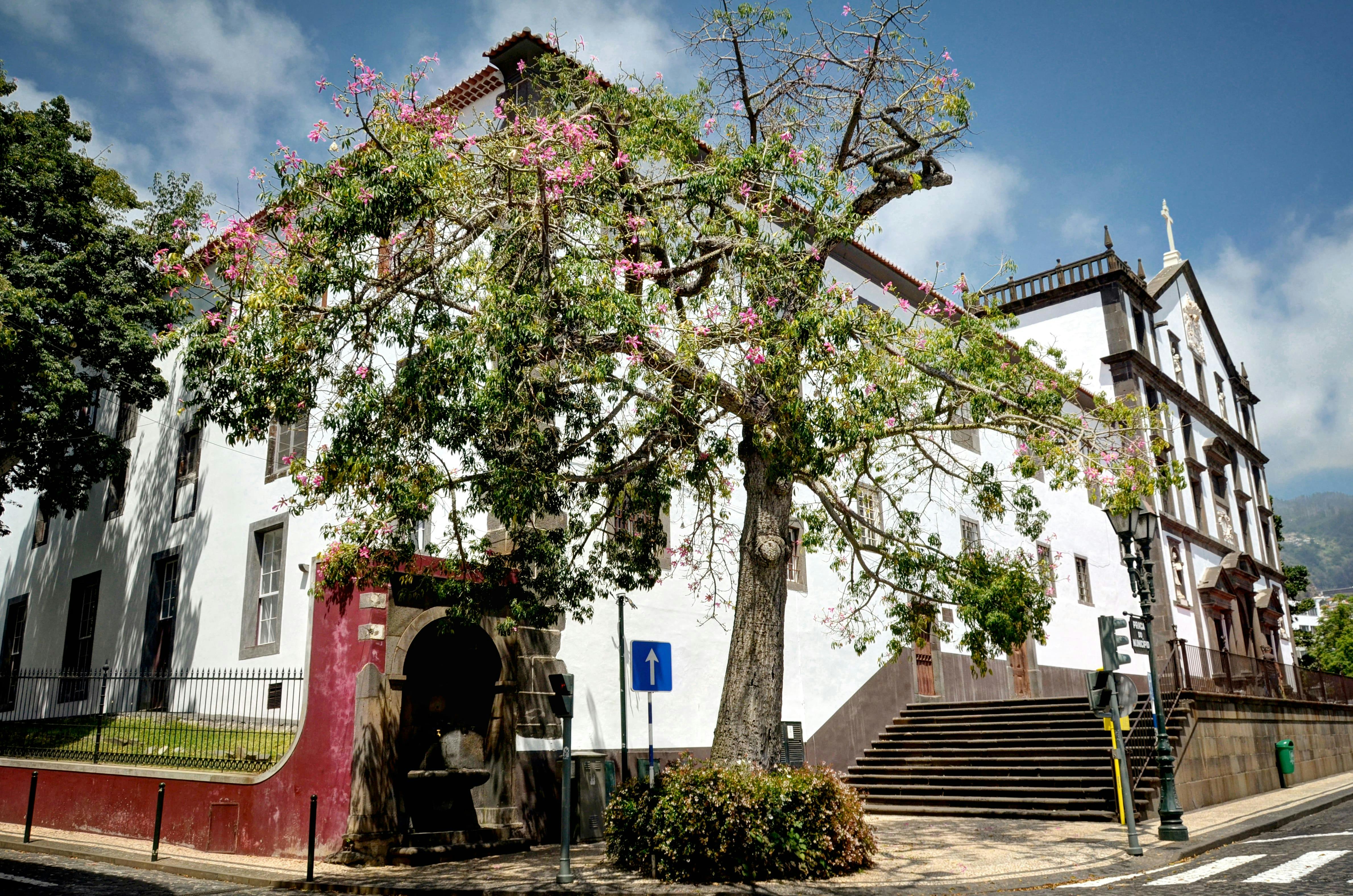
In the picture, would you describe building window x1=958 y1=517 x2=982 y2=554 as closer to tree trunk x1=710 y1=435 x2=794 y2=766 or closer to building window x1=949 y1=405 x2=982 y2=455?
building window x1=949 y1=405 x2=982 y2=455

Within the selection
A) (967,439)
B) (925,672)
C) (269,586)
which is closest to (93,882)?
(269,586)

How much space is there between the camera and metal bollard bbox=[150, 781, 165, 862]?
11.9 m

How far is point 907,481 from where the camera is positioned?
14.0 meters

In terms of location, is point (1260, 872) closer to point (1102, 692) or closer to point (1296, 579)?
point (1102, 692)

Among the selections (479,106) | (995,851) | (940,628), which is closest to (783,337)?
(940,628)

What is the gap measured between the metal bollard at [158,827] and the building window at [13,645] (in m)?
13.9

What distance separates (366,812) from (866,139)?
10.4 m

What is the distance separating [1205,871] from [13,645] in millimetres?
26240

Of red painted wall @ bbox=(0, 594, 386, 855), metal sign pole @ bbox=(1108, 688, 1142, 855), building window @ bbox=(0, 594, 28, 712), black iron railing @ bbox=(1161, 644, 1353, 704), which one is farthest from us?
building window @ bbox=(0, 594, 28, 712)

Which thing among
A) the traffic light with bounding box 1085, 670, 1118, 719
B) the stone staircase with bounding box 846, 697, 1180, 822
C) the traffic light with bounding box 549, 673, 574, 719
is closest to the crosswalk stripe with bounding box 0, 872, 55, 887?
the traffic light with bounding box 549, 673, 574, 719

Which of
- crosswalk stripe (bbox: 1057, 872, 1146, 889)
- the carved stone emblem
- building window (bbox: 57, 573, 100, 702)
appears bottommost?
crosswalk stripe (bbox: 1057, 872, 1146, 889)

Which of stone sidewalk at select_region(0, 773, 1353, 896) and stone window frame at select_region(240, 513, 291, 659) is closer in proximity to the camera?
stone sidewalk at select_region(0, 773, 1353, 896)

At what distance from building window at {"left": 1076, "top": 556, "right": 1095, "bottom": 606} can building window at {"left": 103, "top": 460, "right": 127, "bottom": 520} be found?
24.0 meters

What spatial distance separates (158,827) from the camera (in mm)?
12086
